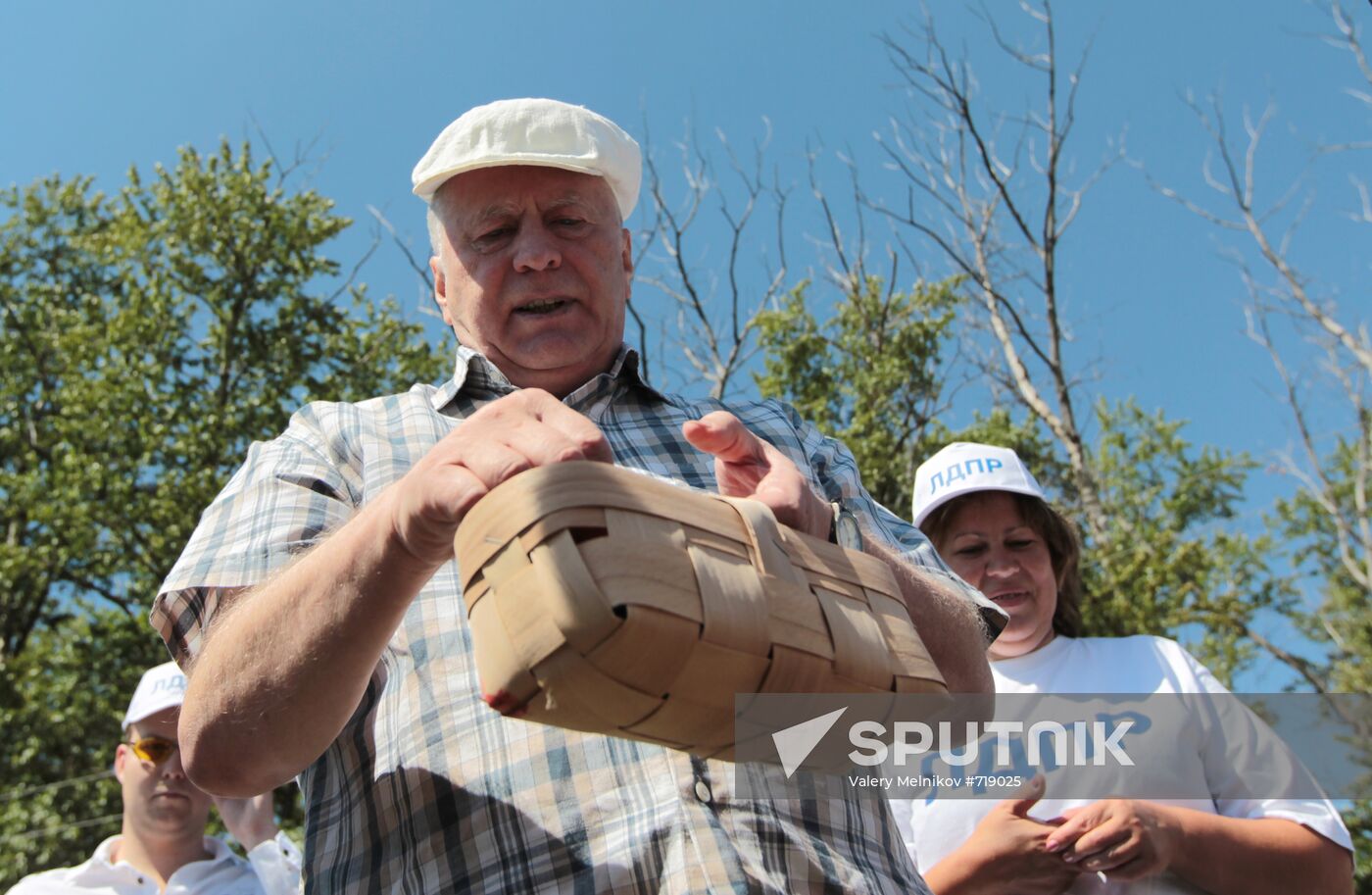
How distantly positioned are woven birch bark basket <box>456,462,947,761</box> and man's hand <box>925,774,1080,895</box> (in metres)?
1.33

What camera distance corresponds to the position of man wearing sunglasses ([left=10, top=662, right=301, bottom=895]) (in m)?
3.53

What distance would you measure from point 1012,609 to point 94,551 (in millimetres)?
10429

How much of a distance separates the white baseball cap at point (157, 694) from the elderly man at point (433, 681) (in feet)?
8.56

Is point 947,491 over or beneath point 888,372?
beneath

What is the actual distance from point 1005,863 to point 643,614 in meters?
1.60

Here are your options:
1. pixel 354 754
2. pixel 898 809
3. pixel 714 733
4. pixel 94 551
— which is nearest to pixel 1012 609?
pixel 898 809

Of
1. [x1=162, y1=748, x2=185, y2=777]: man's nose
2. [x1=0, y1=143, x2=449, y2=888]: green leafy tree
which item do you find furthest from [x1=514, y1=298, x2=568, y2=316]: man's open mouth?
[x1=0, y1=143, x2=449, y2=888]: green leafy tree

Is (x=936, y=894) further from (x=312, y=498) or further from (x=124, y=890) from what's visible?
(x=124, y=890)

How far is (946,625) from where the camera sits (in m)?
1.42

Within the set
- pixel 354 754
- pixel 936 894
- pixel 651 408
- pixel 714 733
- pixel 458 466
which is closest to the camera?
pixel 714 733

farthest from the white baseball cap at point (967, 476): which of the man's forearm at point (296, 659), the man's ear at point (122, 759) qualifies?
the man's ear at point (122, 759)

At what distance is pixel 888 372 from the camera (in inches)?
453

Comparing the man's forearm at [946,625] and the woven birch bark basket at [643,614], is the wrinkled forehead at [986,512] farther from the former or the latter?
the woven birch bark basket at [643,614]

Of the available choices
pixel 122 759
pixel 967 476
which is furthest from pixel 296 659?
pixel 122 759
